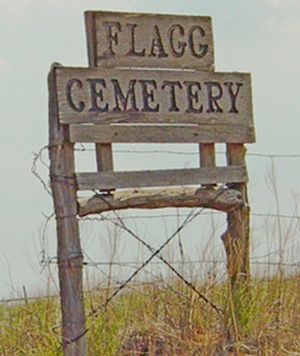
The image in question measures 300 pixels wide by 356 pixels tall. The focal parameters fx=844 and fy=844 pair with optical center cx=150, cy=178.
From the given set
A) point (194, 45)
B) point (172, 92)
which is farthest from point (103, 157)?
point (194, 45)

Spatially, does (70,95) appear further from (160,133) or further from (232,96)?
(232,96)

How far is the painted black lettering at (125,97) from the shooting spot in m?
6.24

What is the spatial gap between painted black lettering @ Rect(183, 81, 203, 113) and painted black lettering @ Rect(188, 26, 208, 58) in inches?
10.1

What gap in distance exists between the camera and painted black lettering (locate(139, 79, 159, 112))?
20.8 ft

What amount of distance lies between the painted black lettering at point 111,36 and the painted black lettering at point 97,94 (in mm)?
253

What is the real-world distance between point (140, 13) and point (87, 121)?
100 cm

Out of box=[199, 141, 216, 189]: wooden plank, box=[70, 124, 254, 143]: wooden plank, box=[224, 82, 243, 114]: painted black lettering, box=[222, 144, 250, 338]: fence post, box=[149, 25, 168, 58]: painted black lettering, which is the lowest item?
box=[222, 144, 250, 338]: fence post

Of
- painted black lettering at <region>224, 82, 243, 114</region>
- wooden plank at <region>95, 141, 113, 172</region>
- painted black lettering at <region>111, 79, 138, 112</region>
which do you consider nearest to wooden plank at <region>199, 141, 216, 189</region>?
painted black lettering at <region>224, 82, 243, 114</region>

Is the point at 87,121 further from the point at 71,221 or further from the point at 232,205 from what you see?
the point at 232,205

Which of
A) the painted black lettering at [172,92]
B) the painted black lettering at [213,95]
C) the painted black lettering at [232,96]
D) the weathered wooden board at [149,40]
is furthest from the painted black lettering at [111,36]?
the painted black lettering at [232,96]

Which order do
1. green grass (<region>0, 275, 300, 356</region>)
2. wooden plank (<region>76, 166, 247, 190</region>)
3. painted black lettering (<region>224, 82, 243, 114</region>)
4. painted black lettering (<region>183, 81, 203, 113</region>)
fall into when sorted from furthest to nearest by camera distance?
painted black lettering (<region>224, 82, 243, 114</region>), painted black lettering (<region>183, 81, 203, 113</region>), green grass (<region>0, 275, 300, 356</region>), wooden plank (<region>76, 166, 247, 190</region>)

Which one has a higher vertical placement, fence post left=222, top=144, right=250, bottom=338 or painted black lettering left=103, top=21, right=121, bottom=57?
painted black lettering left=103, top=21, right=121, bottom=57

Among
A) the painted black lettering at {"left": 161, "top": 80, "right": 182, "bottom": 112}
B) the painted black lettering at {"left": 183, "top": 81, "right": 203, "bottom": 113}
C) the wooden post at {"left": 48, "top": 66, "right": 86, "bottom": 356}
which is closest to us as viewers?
the wooden post at {"left": 48, "top": 66, "right": 86, "bottom": 356}

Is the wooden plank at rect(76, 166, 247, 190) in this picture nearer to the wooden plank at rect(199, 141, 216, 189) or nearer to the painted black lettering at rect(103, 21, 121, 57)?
the wooden plank at rect(199, 141, 216, 189)
